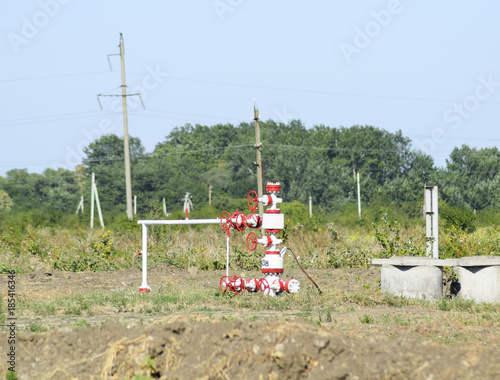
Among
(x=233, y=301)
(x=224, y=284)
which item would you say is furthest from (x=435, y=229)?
(x=233, y=301)

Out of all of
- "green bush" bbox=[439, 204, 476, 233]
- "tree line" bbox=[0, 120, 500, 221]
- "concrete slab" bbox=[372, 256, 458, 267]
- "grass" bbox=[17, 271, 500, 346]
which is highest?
"tree line" bbox=[0, 120, 500, 221]

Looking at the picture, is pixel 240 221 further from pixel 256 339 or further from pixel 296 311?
pixel 256 339

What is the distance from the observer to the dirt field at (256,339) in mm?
5297

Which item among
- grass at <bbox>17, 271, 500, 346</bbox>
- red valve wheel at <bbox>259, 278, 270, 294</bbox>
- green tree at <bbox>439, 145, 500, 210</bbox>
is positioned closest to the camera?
grass at <bbox>17, 271, 500, 346</bbox>

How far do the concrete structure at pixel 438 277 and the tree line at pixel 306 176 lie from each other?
54248mm

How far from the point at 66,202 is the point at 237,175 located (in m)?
21.4

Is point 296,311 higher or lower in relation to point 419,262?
lower

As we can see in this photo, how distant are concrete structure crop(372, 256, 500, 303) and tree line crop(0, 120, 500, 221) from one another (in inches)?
2136

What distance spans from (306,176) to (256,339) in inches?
2772

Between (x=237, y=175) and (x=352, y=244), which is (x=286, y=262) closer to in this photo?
(x=352, y=244)

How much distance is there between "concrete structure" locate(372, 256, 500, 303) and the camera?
36.0 ft

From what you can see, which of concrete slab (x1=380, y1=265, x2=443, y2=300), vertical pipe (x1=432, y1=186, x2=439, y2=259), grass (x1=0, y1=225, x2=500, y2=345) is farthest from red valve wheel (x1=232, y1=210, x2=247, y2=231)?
vertical pipe (x1=432, y1=186, x2=439, y2=259)

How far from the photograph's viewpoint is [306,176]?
7581 centimetres

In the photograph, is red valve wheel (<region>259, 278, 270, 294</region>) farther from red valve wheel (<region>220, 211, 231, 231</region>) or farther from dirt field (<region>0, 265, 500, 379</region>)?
red valve wheel (<region>220, 211, 231, 231</region>)
